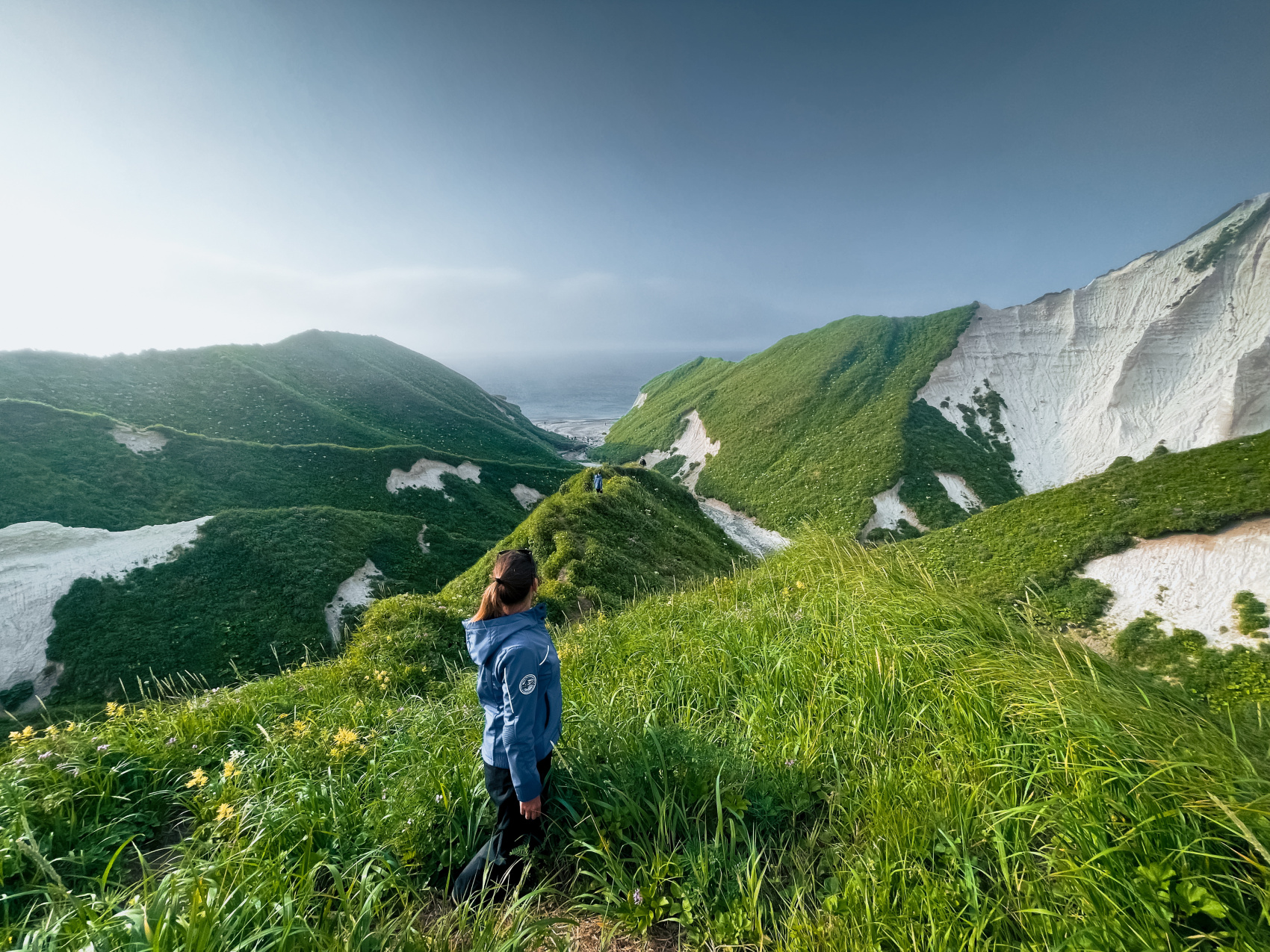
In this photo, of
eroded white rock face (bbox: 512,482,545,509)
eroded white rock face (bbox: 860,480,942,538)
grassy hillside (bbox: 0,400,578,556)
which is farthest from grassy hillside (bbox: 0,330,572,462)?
eroded white rock face (bbox: 860,480,942,538)

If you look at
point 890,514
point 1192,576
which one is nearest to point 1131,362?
point 890,514

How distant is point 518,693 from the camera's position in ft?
9.74

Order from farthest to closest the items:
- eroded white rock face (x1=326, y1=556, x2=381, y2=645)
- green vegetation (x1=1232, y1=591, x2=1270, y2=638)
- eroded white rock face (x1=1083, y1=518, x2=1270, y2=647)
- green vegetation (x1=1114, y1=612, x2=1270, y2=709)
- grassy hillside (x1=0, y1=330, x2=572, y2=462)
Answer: grassy hillside (x1=0, y1=330, x2=572, y2=462) → eroded white rock face (x1=326, y1=556, x2=381, y2=645) → eroded white rock face (x1=1083, y1=518, x2=1270, y2=647) → green vegetation (x1=1232, y1=591, x2=1270, y2=638) → green vegetation (x1=1114, y1=612, x2=1270, y2=709)

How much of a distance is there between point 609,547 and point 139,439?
32.7 metres

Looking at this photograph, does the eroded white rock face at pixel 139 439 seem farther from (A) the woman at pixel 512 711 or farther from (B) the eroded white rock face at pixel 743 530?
(A) the woman at pixel 512 711

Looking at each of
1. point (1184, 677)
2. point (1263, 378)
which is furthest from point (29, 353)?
point (1263, 378)

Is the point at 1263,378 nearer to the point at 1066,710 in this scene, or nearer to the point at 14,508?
the point at 1066,710

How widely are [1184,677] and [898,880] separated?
17.2 meters

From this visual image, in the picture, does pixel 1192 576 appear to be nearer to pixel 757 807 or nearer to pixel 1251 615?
pixel 1251 615

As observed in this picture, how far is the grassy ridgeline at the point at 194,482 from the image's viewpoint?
24.8m

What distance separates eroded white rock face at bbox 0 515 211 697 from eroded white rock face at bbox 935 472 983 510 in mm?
43345

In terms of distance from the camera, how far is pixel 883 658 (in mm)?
3990

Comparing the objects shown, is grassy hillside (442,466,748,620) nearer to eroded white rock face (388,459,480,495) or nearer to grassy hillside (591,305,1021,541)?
grassy hillside (591,305,1021,541)

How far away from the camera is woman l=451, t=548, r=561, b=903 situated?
2.88 metres
